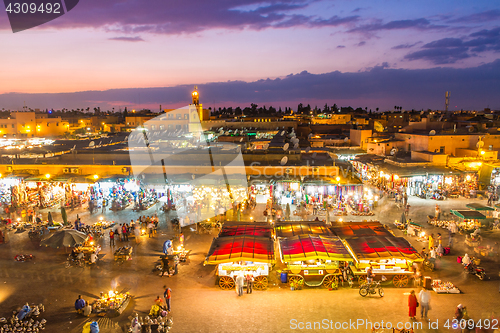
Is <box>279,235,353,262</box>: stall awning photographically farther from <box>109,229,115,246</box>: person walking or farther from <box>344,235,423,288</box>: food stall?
<box>109,229,115,246</box>: person walking

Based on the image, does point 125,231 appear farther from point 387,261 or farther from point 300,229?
point 387,261

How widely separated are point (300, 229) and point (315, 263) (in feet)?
7.84

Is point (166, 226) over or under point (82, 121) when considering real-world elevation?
under

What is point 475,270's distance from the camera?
1035 cm

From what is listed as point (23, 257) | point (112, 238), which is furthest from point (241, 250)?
point (23, 257)

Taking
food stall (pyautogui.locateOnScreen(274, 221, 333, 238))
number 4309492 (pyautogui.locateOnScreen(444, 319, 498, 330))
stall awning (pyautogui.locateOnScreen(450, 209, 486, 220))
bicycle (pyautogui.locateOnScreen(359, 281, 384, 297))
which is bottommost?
number 4309492 (pyautogui.locateOnScreen(444, 319, 498, 330))

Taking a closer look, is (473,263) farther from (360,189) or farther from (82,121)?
(82,121)

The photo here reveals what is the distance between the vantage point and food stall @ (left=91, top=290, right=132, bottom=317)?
8.51 meters

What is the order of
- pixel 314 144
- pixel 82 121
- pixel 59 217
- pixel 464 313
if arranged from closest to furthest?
pixel 464 313, pixel 59 217, pixel 314 144, pixel 82 121

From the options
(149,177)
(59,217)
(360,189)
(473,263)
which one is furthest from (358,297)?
(59,217)

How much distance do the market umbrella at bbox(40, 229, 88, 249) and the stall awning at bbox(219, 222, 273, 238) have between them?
212 inches

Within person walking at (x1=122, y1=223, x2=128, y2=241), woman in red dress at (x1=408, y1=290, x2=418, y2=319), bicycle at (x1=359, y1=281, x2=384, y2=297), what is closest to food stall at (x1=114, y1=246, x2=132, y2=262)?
person walking at (x1=122, y1=223, x2=128, y2=241)

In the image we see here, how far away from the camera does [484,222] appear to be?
602 inches

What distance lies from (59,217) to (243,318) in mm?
13566
